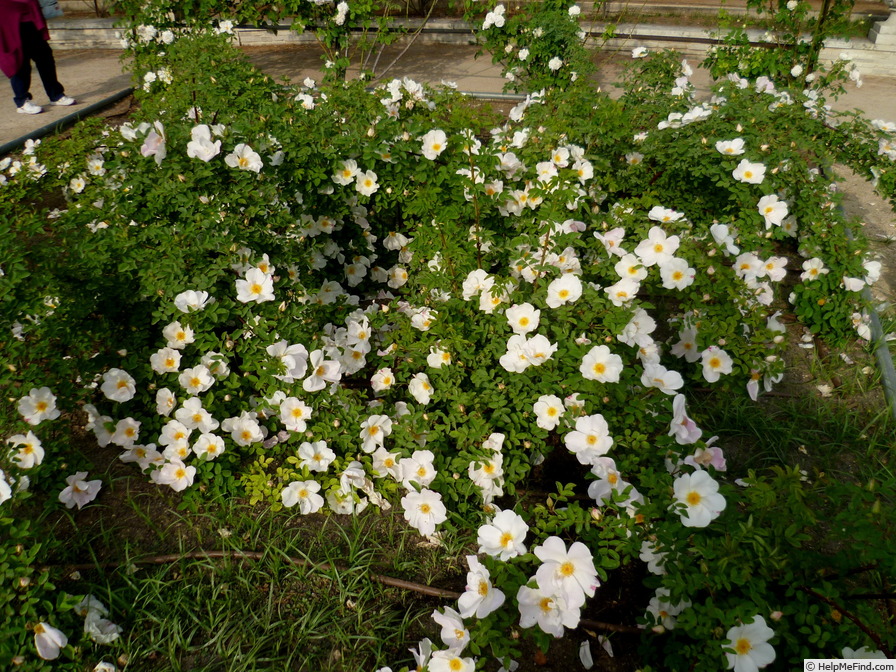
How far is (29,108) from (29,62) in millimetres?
357

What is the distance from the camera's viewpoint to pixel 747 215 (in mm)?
2299

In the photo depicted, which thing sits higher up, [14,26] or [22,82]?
→ [14,26]

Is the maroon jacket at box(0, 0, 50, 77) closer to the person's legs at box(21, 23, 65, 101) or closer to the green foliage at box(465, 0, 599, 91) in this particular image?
the person's legs at box(21, 23, 65, 101)

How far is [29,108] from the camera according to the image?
5.04 metres

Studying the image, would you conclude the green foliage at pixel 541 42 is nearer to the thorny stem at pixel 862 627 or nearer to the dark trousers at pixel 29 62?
the thorny stem at pixel 862 627

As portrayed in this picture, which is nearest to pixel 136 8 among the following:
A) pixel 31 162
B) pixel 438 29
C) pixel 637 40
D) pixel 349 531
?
pixel 31 162

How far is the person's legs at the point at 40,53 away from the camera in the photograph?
15.6 ft

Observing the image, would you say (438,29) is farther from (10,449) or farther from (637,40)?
(10,449)

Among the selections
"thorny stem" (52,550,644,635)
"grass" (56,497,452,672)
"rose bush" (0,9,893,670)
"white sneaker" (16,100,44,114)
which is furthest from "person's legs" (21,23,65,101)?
"thorny stem" (52,550,644,635)

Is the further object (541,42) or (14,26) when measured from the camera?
(14,26)

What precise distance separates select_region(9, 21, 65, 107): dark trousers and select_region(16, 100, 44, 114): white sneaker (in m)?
0.03

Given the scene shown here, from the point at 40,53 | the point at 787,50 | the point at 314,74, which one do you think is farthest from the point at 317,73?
the point at 787,50

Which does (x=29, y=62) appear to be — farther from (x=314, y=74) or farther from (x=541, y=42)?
(x=541, y=42)

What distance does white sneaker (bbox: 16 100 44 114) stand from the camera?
504cm
